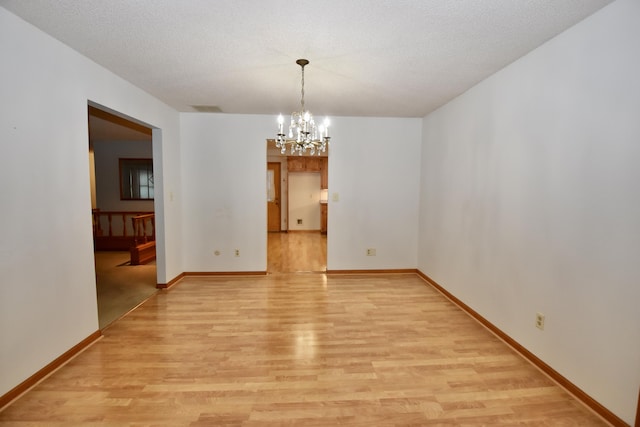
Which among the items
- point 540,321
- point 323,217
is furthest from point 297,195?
point 540,321

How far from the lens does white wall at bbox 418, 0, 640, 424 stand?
171cm

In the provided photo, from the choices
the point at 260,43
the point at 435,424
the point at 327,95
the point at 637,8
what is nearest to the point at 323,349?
the point at 435,424

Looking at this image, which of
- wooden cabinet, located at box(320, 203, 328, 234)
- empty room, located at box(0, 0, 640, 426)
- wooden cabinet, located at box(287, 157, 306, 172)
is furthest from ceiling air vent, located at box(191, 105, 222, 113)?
wooden cabinet, located at box(320, 203, 328, 234)

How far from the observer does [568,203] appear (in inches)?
81.1

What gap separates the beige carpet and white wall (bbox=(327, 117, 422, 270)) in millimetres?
2733

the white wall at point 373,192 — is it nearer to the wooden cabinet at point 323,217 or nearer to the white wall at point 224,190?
the white wall at point 224,190

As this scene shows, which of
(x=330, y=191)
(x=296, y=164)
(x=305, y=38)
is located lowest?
(x=330, y=191)

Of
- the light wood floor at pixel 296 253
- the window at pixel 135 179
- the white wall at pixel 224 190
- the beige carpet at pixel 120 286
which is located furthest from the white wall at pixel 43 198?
the window at pixel 135 179

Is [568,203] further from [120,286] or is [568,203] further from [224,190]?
[120,286]

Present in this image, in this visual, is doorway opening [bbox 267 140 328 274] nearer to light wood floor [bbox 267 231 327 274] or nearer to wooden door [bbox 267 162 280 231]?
wooden door [bbox 267 162 280 231]

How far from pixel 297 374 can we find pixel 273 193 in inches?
Result: 286

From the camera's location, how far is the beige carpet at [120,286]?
331 centimetres

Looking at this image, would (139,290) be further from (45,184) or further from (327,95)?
(327,95)

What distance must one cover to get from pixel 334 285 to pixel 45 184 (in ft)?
10.9
